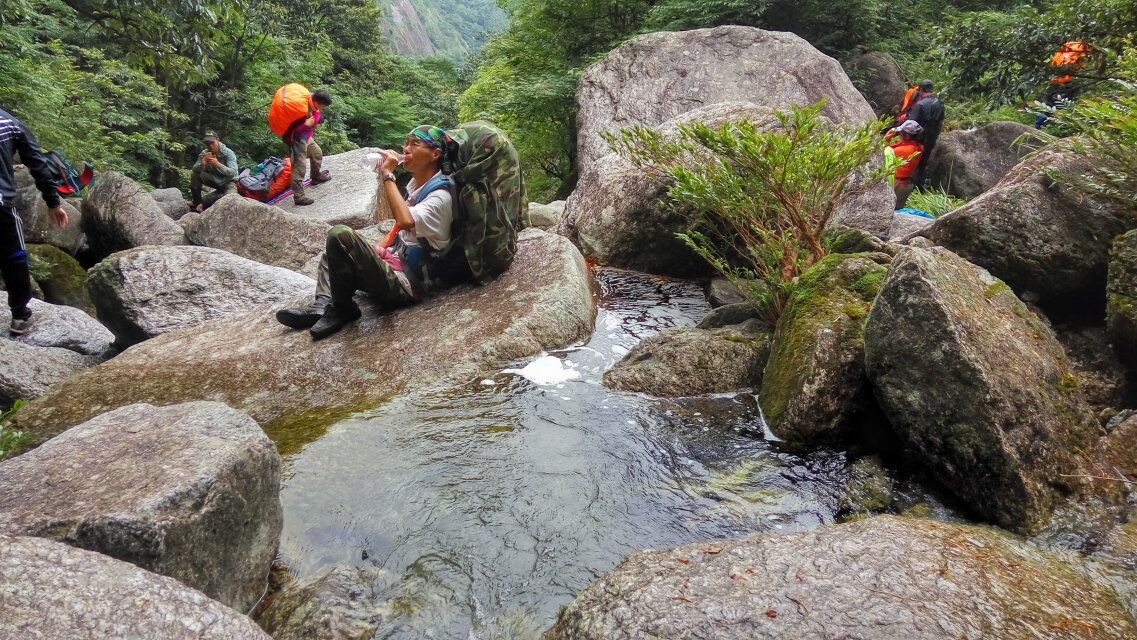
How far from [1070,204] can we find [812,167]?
2.04m

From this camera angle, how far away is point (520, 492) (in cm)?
410

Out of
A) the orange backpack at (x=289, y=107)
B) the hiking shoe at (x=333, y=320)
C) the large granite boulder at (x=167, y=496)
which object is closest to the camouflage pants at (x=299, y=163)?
the orange backpack at (x=289, y=107)

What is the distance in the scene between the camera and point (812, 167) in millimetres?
5332

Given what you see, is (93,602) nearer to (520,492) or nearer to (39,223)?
(520,492)

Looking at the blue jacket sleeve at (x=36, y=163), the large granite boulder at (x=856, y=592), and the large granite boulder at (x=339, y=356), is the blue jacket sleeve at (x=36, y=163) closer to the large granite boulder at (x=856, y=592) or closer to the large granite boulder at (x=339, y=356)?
the large granite boulder at (x=339, y=356)

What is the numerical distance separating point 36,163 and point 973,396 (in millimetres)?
8878

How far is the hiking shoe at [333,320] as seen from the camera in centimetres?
607

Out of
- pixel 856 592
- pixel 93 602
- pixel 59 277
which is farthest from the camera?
pixel 59 277

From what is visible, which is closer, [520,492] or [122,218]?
[520,492]

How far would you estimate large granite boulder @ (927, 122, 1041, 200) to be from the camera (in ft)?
42.7

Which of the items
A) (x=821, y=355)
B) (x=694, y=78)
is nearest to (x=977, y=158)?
(x=694, y=78)

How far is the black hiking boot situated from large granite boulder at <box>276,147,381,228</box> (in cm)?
595

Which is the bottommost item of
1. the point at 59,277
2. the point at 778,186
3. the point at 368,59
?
the point at 59,277

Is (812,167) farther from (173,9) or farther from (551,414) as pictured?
(173,9)
